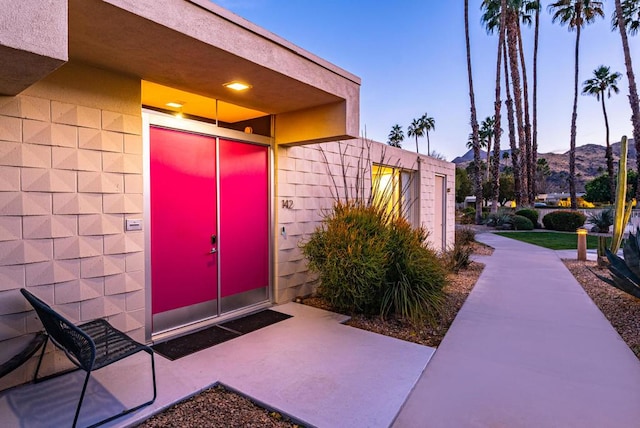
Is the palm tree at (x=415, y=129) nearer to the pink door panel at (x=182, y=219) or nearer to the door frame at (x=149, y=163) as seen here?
the door frame at (x=149, y=163)

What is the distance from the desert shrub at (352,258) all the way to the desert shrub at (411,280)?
0.56 feet

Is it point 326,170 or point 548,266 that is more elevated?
point 326,170

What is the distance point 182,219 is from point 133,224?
63 cm

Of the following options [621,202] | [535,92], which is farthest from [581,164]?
[621,202]

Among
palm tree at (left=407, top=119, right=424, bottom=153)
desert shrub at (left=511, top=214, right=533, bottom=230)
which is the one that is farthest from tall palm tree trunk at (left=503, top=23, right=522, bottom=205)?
palm tree at (left=407, top=119, right=424, bottom=153)

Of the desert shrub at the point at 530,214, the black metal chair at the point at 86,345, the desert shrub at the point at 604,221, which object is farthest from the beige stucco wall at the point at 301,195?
the desert shrub at the point at 530,214

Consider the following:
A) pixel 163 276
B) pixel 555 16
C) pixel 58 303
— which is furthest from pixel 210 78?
pixel 555 16

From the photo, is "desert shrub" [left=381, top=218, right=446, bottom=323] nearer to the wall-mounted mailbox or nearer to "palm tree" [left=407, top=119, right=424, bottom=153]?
the wall-mounted mailbox

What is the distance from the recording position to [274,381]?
3283mm

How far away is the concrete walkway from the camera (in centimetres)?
277

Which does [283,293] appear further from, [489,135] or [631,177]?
[489,135]

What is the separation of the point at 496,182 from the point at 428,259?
828 inches

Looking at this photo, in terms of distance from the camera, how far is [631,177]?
3347cm

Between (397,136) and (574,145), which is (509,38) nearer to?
(574,145)
